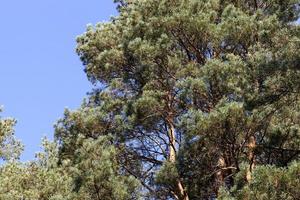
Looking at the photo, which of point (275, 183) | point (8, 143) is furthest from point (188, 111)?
point (8, 143)

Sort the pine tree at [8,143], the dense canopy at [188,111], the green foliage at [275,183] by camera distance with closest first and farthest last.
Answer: the green foliage at [275,183], the dense canopy at [188,111], the pine tree at [8,143]

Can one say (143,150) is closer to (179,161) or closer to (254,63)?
(179,161)

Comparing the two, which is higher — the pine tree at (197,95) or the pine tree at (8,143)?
the pine tree at (8,143)

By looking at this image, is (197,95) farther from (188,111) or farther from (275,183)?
(275,183)

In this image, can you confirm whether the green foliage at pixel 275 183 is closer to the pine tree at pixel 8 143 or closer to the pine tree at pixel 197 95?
the pine tree at pixel 197 95

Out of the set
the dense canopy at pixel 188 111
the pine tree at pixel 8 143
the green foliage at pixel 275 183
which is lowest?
the green foliage at pixel 275 183

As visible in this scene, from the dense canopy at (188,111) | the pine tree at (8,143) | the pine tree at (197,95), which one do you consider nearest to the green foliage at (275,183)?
the dense canopy at (188,111)

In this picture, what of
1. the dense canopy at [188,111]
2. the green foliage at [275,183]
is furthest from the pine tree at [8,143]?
the green foliage at [275,183]

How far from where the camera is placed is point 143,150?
1090 cm

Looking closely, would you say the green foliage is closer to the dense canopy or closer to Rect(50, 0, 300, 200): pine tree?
the dense canopy

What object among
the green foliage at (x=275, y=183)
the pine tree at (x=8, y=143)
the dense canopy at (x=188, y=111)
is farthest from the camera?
the pine tree at (x=8, y=143)

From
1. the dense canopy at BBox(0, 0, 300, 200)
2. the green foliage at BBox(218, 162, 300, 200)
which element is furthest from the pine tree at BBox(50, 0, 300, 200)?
the green foliage at BBox(218, 162, 300, 200)

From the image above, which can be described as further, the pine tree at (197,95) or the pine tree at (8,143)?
the pine tree at (8,143)

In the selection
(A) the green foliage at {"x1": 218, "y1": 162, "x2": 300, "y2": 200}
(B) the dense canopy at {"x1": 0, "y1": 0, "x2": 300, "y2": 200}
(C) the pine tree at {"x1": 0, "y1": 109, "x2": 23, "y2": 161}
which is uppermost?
(C) the pine tree at {"x1": 0, "y1": 109, "x2": 23, "y2": 161}
